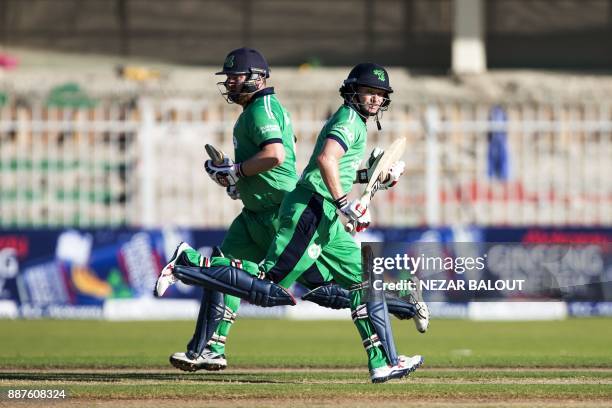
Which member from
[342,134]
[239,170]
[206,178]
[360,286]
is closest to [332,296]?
[360,286]

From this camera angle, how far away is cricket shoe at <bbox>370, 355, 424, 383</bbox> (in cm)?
934

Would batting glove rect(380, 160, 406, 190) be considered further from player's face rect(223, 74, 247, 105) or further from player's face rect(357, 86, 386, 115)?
player's face rect(223, 74, 247, 105)

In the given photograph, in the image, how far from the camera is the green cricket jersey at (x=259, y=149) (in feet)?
32.0

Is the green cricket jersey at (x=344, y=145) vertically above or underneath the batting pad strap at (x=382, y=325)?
above

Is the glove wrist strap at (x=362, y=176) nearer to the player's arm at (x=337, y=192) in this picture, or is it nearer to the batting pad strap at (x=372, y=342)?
the player's arm at (x=337, y=192)

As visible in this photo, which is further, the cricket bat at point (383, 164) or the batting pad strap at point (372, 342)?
the cricket bat at point (383, 164)

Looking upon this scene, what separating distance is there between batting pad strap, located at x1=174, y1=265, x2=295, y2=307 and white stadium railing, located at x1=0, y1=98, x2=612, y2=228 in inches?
386

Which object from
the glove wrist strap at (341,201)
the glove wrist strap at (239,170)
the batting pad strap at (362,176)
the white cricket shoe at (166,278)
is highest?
the glove wrist strap at (239,170)

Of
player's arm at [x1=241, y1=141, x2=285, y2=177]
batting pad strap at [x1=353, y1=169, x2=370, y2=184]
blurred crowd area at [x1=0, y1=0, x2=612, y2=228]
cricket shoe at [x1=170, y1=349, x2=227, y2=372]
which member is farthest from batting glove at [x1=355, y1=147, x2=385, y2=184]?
blurred crowd area at [x1=0, y1=0, x2=612, y2=228]

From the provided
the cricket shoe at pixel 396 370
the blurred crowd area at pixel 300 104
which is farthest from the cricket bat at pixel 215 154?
the blurred crowd area at pixel 300 104

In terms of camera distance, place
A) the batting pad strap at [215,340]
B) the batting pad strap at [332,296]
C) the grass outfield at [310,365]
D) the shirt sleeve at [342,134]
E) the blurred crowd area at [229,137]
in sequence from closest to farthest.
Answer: the grass outfield at [310,365] < the shirt sleeve at [342,134] < the batting pad strap at [332,296] < the batting pad strap at [215,340] < the blurred crowd area at [229,137]

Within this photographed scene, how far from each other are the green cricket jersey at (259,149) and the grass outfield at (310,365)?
Answer: 1.26m

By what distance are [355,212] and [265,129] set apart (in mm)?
951

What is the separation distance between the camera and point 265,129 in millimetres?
9586
